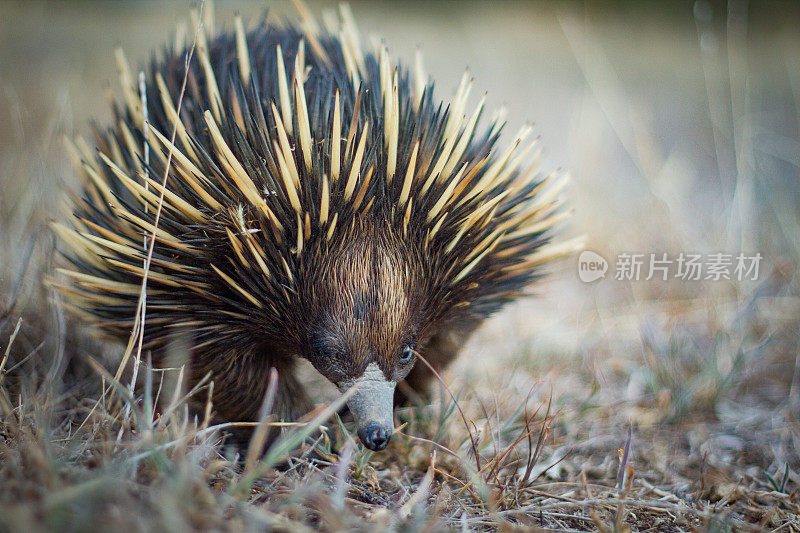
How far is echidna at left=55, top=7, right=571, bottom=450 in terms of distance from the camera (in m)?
1.38

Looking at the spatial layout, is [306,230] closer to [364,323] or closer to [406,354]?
[364,323]

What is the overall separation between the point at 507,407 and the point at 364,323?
2.94 feet

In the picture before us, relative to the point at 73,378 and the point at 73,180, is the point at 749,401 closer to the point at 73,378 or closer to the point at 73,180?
the point at 73,378

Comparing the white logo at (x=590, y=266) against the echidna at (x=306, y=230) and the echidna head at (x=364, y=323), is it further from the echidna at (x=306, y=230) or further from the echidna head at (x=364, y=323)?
the echidna head at (x=364, y=323)

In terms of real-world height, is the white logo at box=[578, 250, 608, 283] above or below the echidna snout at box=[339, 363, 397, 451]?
above

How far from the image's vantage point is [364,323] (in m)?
1.36

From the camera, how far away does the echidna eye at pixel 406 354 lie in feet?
4.76

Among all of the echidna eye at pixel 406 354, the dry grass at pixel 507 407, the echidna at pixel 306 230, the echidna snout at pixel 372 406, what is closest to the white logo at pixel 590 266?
the dry grass at pixel 507 407

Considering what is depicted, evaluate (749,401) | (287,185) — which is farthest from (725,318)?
(287,185)

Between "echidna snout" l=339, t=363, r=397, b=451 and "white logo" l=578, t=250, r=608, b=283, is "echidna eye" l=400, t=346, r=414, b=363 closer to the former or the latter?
"echidna snout" l=339, t=363, r=397, b=451

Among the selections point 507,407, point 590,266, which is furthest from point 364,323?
point 590,266

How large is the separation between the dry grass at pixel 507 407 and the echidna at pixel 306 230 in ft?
0.52

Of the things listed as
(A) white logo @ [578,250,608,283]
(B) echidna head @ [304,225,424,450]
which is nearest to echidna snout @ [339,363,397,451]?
(B) echidna head @ [304,225,424,450]

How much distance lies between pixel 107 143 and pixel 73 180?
1552 millimetres
